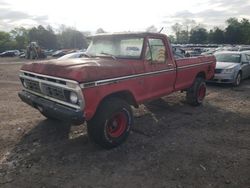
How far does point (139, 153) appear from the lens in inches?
185

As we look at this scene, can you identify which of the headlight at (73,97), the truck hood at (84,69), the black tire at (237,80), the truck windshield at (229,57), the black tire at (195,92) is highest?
the truck hood at (84,69)

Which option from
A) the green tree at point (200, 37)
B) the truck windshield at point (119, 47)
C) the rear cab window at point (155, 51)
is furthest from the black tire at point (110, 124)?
the green tree at point (200, 37)

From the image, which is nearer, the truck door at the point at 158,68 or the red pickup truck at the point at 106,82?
the red pickup truck at the point at 106,82

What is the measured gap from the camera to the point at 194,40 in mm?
82250

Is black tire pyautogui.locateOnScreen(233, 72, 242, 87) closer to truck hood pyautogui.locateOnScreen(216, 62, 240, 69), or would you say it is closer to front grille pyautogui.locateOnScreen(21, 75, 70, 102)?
truck hood pyautogui.locateOnScreen(216, 62, 240, 69)

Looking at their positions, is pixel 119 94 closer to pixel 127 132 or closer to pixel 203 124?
pixel 127 132

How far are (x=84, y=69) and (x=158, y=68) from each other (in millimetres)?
2160

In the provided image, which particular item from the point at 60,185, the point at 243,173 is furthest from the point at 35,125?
the point at 243,173

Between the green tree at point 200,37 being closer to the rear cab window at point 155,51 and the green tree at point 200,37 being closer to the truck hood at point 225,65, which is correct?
the truck hood at point 225,65

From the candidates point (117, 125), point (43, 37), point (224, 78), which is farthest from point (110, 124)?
point (43, 37)

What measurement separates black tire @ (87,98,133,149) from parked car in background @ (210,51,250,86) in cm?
745

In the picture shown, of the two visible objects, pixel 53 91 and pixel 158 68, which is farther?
pixel 158 68

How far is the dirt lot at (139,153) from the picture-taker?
386cm

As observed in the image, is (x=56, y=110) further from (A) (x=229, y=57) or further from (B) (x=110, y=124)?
(A) (x=229, y=57)
